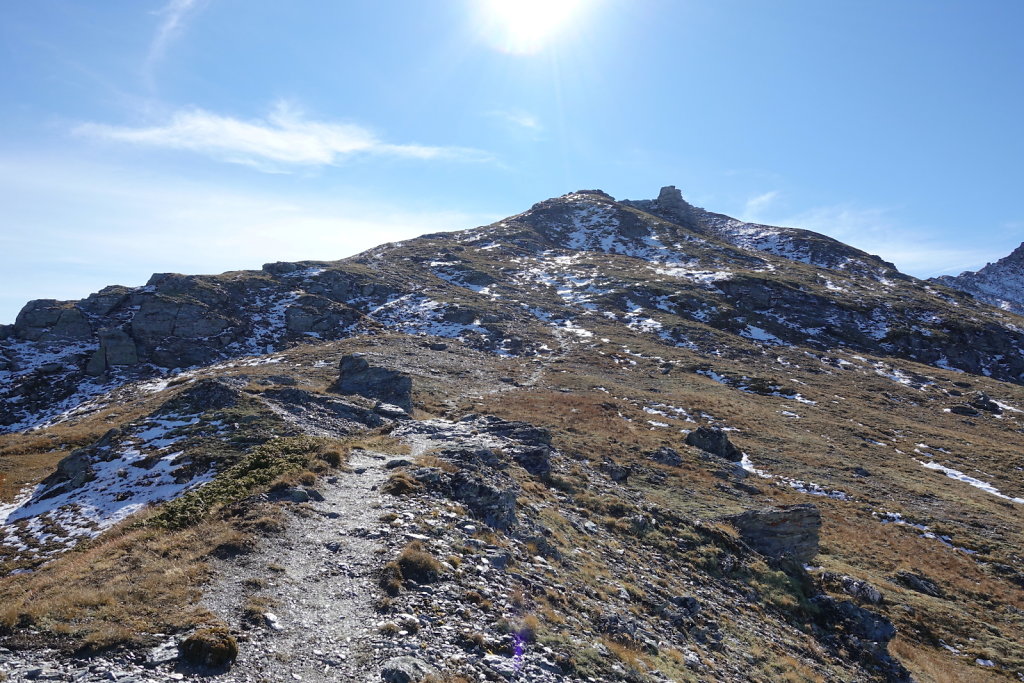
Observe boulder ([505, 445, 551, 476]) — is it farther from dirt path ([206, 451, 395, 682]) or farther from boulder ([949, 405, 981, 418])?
boulder ([949, 405, 981, 418])

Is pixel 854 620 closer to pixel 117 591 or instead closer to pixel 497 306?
pixel 117 591

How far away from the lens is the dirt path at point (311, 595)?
9.18 meters

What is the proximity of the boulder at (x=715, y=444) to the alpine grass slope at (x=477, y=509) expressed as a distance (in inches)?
8.5

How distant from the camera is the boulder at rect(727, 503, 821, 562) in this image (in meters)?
23.3

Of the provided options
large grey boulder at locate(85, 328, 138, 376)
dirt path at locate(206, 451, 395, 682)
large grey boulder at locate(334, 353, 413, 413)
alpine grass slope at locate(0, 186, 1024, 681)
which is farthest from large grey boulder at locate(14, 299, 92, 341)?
dirt path at locate(206, 451, 395, 682)

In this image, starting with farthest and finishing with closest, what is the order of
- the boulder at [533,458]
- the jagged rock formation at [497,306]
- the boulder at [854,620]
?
the jagged rock formation at [497,306], the boulder at [533,458], the boulder at [854,620]

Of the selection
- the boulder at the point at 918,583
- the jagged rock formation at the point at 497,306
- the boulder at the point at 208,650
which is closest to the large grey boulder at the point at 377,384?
the boulder at the point at 208,650

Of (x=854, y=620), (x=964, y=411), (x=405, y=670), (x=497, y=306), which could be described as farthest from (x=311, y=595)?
(x=497, y=306)

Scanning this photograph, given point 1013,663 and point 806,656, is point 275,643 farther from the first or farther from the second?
point 1013,663

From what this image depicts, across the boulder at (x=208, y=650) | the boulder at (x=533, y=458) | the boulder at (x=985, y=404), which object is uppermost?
the boulder at (x=208, y=650)

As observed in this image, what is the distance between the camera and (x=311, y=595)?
11.4 meters

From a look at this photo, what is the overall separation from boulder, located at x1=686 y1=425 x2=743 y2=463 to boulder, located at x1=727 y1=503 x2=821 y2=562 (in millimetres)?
14118

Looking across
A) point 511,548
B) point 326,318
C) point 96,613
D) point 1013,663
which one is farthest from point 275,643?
point 326,318

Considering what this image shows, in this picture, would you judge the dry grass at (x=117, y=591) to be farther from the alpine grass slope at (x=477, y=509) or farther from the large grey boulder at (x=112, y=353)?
the large grey boulder at (x=112, y=353)
